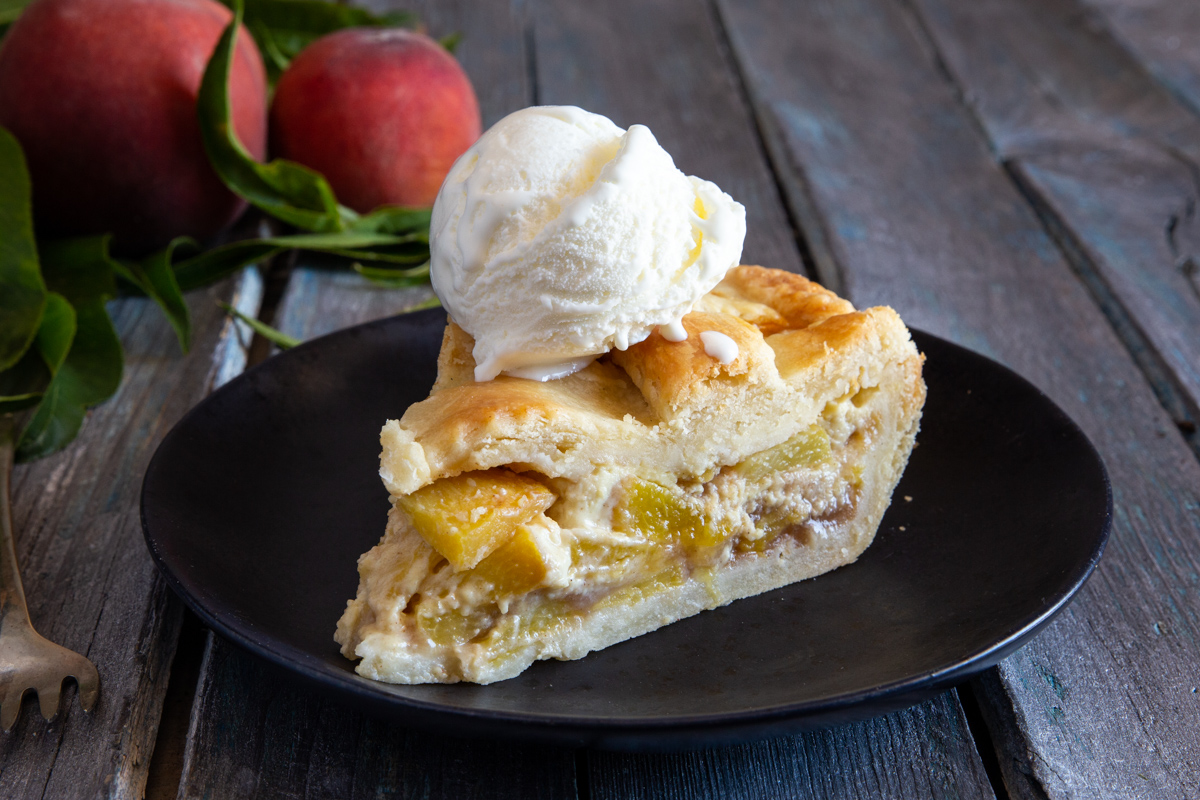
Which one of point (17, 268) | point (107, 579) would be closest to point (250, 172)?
point (17, 268)

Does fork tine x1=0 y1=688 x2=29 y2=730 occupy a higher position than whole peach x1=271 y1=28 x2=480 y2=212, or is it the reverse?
fork tine x1=0 y1=688 x2=29 y2=730

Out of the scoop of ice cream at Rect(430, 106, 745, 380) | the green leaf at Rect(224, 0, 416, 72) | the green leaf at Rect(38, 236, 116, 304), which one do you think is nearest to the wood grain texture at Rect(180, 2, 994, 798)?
the scoop of ice cream at Rect(430, 106, 745, 380)

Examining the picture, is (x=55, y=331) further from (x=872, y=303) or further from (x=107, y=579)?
(x=872, y=303)

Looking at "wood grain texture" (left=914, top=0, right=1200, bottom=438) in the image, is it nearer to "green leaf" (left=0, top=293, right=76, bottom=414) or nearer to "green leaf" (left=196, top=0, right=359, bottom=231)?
"green leaf" (left=196, top=0, right=359, bottom=231)

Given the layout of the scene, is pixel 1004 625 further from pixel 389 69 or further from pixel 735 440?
pixel 389 69

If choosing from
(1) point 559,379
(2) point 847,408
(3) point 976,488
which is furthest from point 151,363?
(3) point 976,488

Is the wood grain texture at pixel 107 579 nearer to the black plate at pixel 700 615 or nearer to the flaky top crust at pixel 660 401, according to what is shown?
the black plate at pixel 700 615
